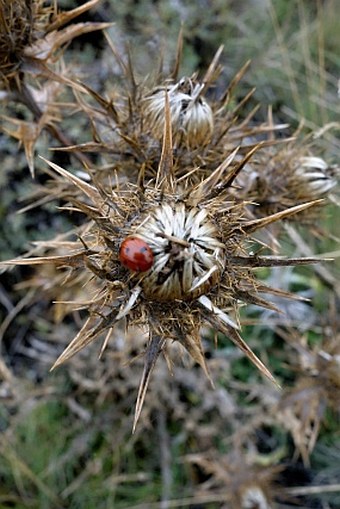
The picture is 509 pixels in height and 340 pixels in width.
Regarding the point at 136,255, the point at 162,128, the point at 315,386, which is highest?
the point at 162,128

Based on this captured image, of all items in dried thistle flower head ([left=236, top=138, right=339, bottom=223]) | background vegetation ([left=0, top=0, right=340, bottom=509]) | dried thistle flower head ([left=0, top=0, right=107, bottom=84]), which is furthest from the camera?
background vegetation ([left=0, top=0, right=340, bottom=509])

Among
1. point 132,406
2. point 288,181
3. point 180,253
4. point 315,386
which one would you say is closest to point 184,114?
point 288,181

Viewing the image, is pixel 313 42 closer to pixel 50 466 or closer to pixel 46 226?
pixel 46 226

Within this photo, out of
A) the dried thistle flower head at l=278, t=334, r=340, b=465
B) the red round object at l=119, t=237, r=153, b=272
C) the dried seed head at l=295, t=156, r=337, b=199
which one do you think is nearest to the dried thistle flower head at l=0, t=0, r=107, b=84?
the dried seed head at l=295, t=156, r=337, b=199

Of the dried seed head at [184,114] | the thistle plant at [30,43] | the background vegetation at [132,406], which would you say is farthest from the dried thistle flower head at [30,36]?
the background vegetation at [132,406]

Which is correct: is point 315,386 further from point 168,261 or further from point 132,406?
point 168,261

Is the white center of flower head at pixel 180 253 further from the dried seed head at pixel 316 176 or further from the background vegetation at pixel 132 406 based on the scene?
the background vegetation at pixel 132 406

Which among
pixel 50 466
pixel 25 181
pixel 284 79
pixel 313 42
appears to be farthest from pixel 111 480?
pixel 313 42

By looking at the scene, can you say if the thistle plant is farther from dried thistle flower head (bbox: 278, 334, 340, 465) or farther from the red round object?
dried thistle flower head (bbox: 278, 334, 340, 465)
